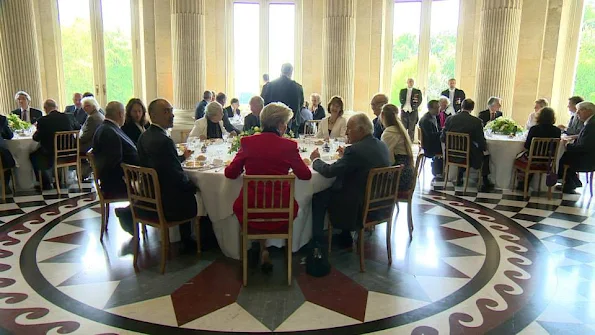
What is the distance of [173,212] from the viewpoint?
3.78 metres

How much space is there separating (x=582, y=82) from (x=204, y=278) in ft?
32.7

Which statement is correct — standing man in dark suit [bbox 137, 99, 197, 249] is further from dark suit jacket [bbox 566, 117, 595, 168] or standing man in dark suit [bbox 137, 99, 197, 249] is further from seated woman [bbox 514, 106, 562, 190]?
dark suit jacket [bbox 566, 117, 595, 168]

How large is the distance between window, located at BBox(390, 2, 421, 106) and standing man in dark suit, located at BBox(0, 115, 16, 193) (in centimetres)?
897

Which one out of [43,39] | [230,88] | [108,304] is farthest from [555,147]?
[43,39]

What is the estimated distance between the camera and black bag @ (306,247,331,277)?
3.73 m

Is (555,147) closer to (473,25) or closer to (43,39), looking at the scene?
(473,25)

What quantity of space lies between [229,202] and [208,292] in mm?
768

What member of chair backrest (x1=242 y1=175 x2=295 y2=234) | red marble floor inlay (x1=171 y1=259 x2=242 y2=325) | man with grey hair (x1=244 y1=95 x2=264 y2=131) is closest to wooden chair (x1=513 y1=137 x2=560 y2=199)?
man with grey hair (x1=244 y1=95 x2=264 y2=131)

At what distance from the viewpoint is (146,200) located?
3.69m

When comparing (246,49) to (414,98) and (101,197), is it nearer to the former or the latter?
(414,98)

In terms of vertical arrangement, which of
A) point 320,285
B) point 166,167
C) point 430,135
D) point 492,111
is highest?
point 492,111

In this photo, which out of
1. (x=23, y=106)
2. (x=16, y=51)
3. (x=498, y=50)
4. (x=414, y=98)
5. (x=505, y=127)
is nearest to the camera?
(x=505, y=127)

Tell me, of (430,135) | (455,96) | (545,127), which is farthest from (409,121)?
(545,127)

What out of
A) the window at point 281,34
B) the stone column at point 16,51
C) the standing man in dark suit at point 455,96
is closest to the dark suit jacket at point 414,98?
the standing man in dark suit at point 455,96
